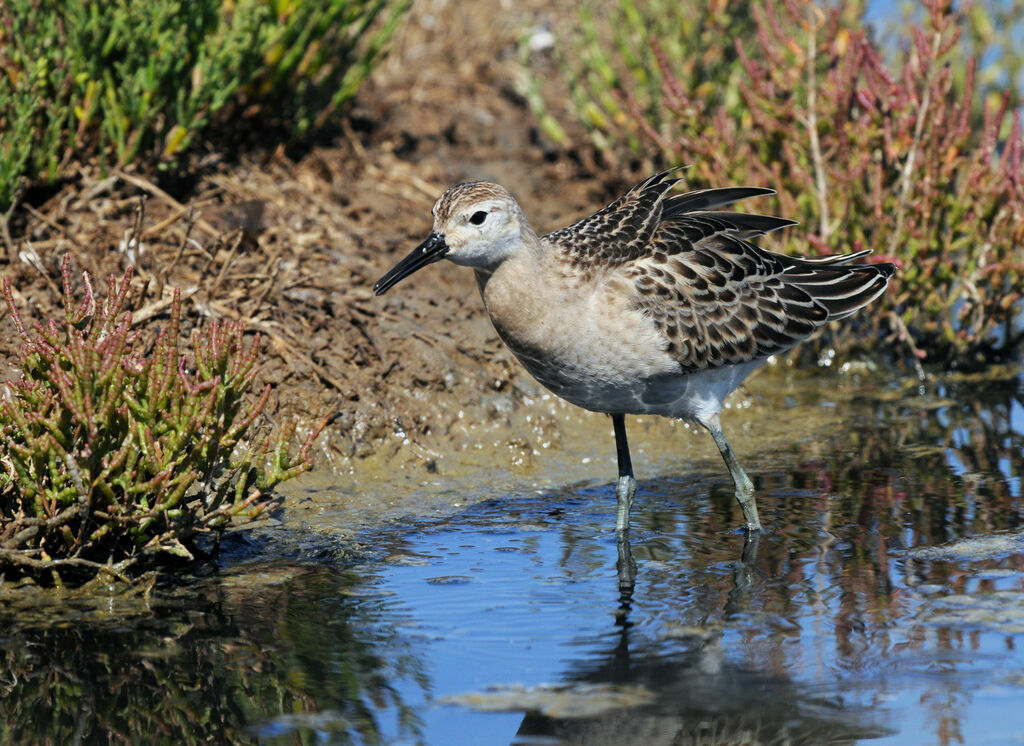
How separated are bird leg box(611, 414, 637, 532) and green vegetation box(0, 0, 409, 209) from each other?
367cm

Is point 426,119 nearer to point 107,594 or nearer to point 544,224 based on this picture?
point 544,224

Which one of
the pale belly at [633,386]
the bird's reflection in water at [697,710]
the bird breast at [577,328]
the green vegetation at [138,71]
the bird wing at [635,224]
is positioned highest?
the green vegetation at [138,71]

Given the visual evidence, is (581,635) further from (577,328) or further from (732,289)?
(732,289)

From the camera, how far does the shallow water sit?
14.5ft

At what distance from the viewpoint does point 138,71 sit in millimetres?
8422

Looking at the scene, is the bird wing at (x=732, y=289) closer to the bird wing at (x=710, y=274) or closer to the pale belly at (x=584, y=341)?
the bird wing at (x=710, y=274)

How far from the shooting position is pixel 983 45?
12188 millimetres

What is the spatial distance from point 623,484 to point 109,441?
253cm

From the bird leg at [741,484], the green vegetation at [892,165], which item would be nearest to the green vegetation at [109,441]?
the bird leg at [741,484]

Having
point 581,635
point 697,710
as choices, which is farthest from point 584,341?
point 697,710

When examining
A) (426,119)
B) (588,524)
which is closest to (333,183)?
(426,119)

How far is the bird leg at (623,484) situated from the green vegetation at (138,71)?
12.0ft

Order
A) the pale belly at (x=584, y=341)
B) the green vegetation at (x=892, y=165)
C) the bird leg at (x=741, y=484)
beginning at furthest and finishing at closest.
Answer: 1. the green vegetation at (x=892, y=165)
2. the bird leg at (x=741, y=484)
3. the pale belly at (x=584, y=341)

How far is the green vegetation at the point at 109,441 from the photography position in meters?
5.31
